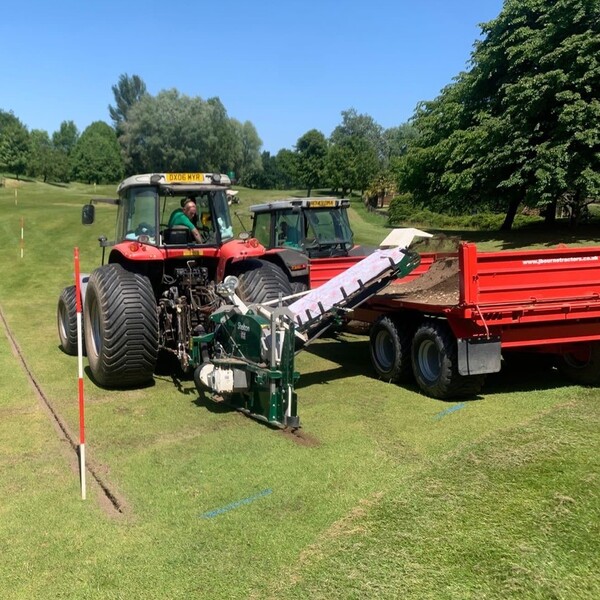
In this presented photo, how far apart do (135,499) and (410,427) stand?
2.43 meters

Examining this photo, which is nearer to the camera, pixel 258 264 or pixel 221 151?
pixel 258 264

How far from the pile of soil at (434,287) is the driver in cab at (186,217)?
2289 mm

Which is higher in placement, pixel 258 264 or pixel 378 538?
pixel 258 264

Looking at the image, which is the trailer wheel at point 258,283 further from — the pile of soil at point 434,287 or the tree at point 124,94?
the tree at point 124,94

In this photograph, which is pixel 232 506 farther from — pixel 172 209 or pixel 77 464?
pixel 172 209

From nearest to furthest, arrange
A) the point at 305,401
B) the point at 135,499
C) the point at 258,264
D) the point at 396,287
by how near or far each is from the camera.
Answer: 1. the point at 135,499
2. the point at 305,401
3. the point at 258,264
4. the point at 396,287

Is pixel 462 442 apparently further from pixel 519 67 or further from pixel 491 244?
pixel 519 67

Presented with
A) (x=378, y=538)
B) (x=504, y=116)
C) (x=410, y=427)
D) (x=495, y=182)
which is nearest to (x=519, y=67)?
(x=504, y=116)

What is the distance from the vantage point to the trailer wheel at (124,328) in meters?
6.43

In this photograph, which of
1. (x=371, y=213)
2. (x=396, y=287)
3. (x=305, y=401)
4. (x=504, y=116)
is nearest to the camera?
(x=305, y=401)

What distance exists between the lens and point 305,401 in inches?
255

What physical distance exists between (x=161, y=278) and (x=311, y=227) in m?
4.25

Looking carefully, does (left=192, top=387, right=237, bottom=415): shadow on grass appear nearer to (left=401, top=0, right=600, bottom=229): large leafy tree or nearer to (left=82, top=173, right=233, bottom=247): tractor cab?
(left=82, top=173, right=233, bottom=247): tractor cab

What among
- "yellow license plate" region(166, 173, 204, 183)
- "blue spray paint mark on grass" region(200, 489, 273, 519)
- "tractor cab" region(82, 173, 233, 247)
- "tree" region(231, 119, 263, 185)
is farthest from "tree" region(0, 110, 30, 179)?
"blue spray paint mark on grass" region(200, 489, 273, 519)
